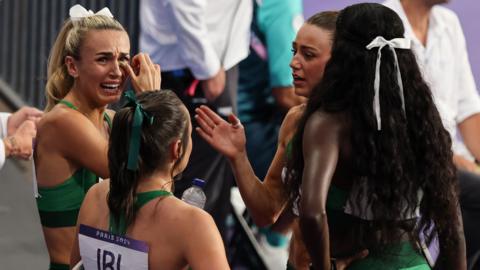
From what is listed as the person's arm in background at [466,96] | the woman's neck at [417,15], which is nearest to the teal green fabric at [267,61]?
the woman's neck at [417,15]

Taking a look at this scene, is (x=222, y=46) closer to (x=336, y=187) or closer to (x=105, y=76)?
(x=105, y=76)

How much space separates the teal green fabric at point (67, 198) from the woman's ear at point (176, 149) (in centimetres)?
84

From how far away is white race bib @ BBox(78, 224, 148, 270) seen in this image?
3.27m

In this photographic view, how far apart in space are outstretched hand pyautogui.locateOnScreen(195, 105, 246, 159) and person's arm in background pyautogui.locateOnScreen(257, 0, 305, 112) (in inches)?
102

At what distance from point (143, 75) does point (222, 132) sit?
0.34 m

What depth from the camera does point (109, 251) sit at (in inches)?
131

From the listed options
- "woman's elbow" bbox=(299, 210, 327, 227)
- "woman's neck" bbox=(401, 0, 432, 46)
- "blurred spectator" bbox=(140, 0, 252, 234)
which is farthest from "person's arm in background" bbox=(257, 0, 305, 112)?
"woman's elbow" bbox=(299, 210, 327, 227)

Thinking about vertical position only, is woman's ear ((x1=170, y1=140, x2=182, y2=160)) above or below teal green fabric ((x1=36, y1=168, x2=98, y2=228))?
above

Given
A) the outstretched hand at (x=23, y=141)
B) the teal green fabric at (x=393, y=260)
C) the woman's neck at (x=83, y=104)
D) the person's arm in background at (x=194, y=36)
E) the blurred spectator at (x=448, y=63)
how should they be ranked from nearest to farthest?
1. the teal green fabric at (x=393, y=260)
2. the woman's neck at (x=83, y=104)
3. the outstretched hand at (x=23, y=141)
4. the person's arm in background at (x=194, y=36)
5. the blurred spectator at (x=448, y=63)

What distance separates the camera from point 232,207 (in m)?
6.83

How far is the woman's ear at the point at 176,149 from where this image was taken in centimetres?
333

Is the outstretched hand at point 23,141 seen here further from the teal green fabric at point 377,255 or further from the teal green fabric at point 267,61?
the teal green fabric at point 267,61

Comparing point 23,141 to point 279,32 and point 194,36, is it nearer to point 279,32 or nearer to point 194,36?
point 194,36

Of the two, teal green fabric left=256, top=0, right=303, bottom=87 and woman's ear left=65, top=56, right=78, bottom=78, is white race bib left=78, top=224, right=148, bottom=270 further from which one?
teal green fabric left=256, top=0, right=303, bottom=87
